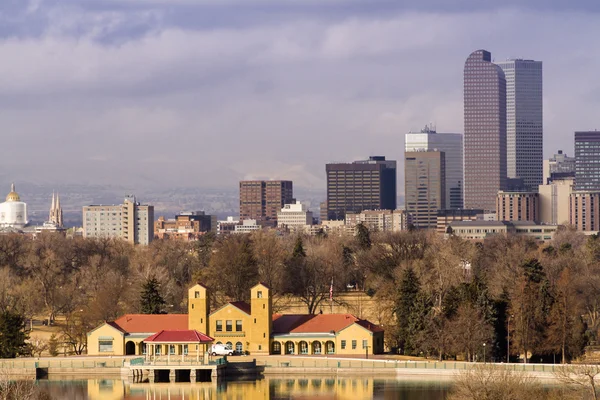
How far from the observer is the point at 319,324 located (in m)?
101

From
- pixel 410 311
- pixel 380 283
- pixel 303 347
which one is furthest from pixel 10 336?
pixel 380 283

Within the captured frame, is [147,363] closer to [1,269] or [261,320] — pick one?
[261,320]

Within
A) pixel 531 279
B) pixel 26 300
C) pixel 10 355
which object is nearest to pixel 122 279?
pixel 26 300

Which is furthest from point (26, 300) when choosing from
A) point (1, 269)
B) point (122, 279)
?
point (1, 269)

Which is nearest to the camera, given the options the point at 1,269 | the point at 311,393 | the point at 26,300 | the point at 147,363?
the point at 311,393

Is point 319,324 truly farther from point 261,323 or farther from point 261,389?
point 261,389

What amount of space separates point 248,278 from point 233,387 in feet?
122

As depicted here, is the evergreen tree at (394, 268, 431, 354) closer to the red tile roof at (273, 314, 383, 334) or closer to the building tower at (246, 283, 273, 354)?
the red tile roof at (273, 314, 383, 334)

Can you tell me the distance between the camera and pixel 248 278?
4865 inches

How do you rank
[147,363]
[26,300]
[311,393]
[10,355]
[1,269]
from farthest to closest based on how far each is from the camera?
1. [1,269]
2. [26,300]
3. [10,355]
4. [147,363]
5. [311,393]

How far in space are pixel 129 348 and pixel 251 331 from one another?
8.38 meters

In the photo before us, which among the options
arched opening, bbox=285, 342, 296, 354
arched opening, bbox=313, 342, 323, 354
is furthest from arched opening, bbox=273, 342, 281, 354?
arched opening, bbox=313, 342, 323, 354

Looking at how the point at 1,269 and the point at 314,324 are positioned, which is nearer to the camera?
the point at 314,324

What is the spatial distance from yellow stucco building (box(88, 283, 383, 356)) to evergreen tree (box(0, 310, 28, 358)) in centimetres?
487
